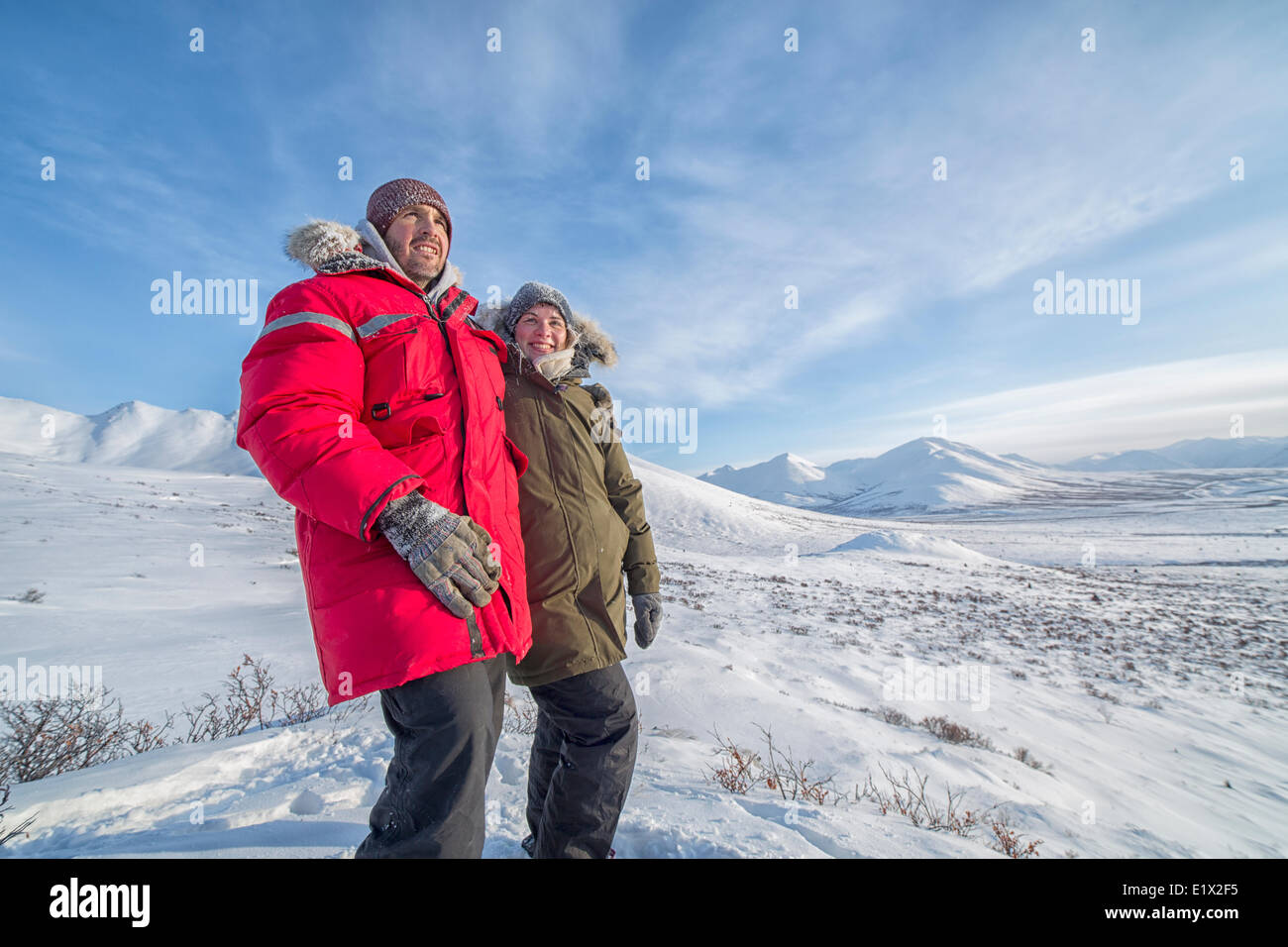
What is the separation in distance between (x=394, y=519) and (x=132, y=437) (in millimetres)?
131412

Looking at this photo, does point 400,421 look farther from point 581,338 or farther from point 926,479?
point 926,479

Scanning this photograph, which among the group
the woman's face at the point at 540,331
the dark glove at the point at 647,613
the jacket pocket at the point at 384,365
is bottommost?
the dark glove at the point at 647,613

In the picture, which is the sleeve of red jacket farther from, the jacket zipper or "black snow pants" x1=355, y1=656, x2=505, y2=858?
"black snow pants" x1=355, y1=656, x2=505, y2=858

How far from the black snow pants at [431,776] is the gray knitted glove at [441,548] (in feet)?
0.82

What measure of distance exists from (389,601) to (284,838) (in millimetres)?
1586

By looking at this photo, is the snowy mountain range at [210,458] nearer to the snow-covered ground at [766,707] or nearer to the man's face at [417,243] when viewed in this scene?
the snow-covered ground at [766,707]

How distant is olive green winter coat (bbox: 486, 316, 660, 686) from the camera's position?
1.92m

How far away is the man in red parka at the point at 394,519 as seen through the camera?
129 centimetres

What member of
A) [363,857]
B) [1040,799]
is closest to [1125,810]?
[1040,799]

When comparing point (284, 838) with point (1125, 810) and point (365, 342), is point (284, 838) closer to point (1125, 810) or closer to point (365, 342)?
point (365, 342)

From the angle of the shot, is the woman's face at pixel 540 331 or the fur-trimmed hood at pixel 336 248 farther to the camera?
the woman's face at pixel 540 331

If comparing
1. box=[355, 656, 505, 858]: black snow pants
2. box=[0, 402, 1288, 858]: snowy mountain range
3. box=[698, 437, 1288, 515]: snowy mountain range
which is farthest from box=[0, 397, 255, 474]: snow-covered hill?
box=[698, 437, 1288, 515]: snowy mountain range

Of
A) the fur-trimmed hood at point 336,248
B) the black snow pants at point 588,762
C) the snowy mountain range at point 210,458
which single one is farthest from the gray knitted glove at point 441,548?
the snowy mountain range at point 210,458

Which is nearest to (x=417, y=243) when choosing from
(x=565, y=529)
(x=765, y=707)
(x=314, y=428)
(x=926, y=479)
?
(x=314, y=428)
